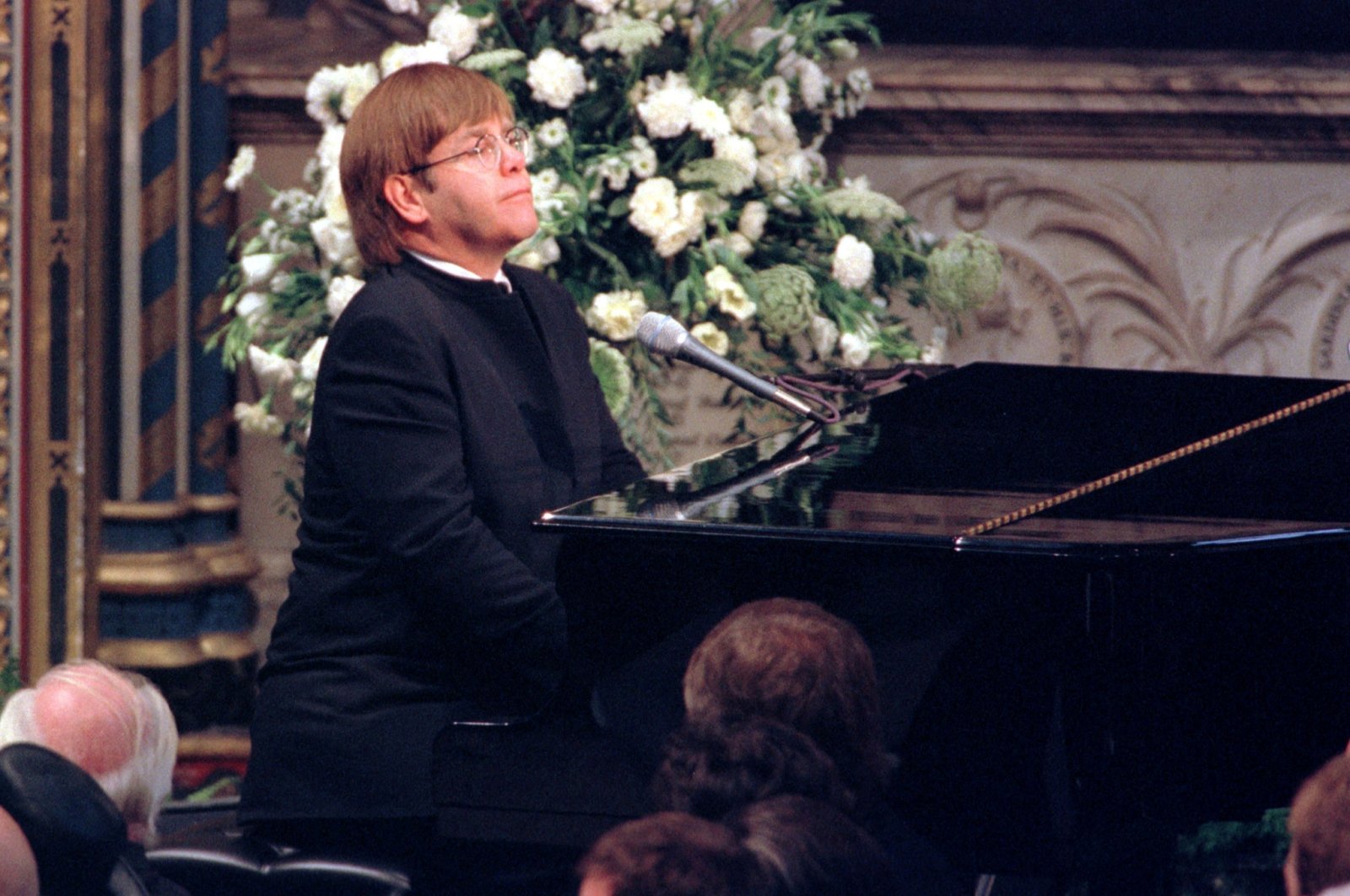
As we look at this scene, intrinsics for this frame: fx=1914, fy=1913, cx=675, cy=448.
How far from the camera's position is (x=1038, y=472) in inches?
96.4

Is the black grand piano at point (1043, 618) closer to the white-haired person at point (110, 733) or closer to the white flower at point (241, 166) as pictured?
the white-haired person at point (110, 733)

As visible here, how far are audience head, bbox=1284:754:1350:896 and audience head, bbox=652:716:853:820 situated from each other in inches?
15.3

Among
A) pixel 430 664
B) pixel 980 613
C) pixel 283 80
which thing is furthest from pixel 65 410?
pixel 980 613

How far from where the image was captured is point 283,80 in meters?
4.50

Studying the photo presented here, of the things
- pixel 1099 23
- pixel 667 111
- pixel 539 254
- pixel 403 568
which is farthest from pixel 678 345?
pixel 1099 23

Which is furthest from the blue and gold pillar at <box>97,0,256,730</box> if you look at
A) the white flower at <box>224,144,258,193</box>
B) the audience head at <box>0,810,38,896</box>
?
the audience head at <box>0,810,38,896</box>

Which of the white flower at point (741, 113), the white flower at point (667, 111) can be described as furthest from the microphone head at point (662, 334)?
the white flower at point (741, 113)

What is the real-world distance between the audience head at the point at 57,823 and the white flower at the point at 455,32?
7.12 feet

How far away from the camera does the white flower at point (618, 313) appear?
343 cm

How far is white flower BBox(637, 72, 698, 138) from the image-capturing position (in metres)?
3.56

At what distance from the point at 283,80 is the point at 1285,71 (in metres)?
2.33

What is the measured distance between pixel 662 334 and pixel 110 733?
0.86 metres

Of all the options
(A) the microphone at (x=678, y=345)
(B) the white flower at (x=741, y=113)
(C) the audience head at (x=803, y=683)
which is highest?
(B) the white flower at (x=741, y=113)

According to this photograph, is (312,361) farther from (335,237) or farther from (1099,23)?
(1099,23)
